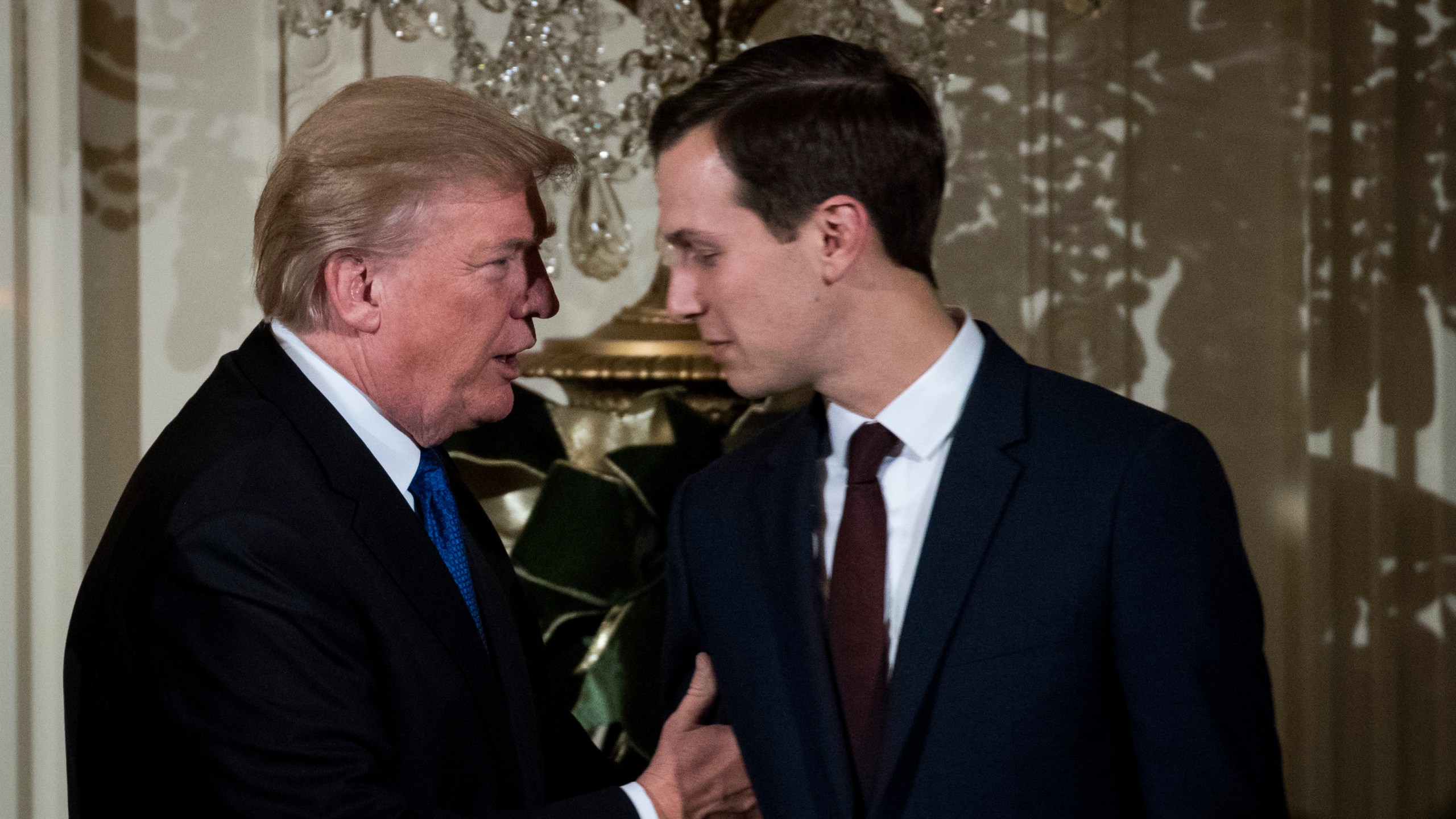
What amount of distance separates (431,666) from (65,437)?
5.15ft

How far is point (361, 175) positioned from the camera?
1442mm

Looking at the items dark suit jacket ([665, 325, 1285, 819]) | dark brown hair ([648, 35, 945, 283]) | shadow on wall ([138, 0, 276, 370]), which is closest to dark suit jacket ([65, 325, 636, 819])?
dark suit jacket ([665, 325, 1285, 819])

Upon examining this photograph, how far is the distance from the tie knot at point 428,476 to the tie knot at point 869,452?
0.51m

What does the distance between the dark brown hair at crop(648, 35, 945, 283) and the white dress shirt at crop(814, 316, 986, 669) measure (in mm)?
146

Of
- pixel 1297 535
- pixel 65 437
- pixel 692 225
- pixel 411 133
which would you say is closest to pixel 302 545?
pixel 411 133

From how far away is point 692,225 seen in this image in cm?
156

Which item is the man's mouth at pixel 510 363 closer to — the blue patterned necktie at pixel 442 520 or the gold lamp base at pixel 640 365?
the blue patterned necktie at pixel 442 520

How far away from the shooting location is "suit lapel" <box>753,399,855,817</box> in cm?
142

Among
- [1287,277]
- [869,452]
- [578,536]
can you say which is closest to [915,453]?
[869,452]

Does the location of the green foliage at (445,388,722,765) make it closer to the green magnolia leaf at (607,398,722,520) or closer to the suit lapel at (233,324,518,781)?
the green magnolia leaf at (607,398,722,520)

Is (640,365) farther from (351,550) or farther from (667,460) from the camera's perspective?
(351,550)

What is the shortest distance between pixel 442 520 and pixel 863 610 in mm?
530

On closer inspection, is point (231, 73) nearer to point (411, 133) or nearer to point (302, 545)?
point (411, 133)

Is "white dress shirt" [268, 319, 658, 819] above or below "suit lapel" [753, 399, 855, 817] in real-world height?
above
